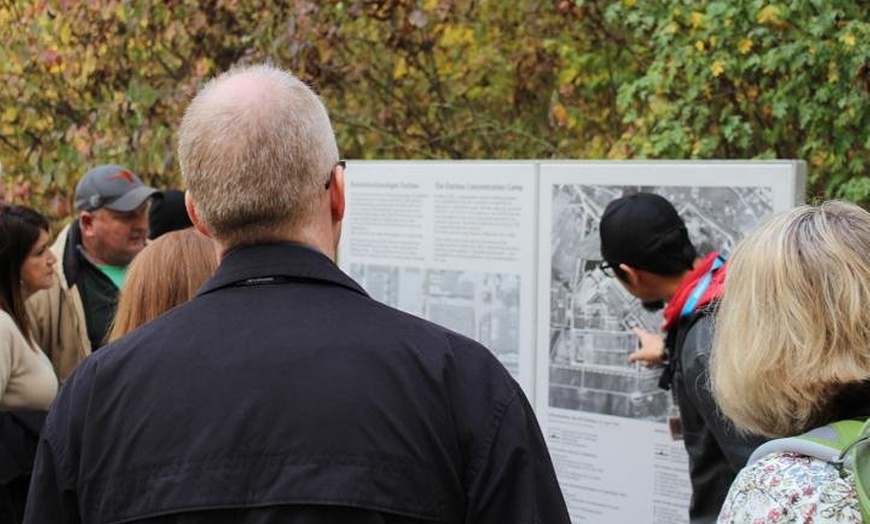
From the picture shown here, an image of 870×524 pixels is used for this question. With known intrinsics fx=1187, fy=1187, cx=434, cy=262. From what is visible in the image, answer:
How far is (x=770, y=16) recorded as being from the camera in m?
5.54

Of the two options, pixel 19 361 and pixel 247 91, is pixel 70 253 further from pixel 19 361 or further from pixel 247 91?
pixel 247 91

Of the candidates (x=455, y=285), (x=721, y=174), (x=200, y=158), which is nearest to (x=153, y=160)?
(x=455, y=285)

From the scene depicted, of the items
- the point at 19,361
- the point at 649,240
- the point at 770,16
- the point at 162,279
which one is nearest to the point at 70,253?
the point at 19,361

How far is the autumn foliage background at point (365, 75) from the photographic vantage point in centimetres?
748

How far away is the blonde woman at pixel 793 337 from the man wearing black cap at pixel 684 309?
2.28ft

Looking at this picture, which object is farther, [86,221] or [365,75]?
[365,75]

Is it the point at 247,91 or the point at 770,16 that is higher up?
the point at 770,16

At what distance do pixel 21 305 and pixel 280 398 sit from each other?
277 centimetres

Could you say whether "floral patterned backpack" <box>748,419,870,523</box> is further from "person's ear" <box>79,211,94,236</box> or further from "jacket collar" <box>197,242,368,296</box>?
"person's ear" <box>79,211,94,236</box>

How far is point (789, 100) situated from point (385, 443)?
4.58 m

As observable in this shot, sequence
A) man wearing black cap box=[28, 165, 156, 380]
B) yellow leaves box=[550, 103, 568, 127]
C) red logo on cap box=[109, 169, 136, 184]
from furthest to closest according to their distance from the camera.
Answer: yellow leaves box=[550, 103, 568, 127], red logo on cap box=[109, 169, 136, 184], man wearing black cap box=[28, 165, 156, 380]

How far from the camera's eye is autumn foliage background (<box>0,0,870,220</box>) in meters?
7.48

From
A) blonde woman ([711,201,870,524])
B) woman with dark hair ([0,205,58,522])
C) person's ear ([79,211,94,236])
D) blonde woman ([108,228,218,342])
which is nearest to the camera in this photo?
blonde woman ([711,201,870,524])

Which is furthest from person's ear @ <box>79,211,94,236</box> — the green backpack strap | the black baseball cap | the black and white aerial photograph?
the green backpack strap
